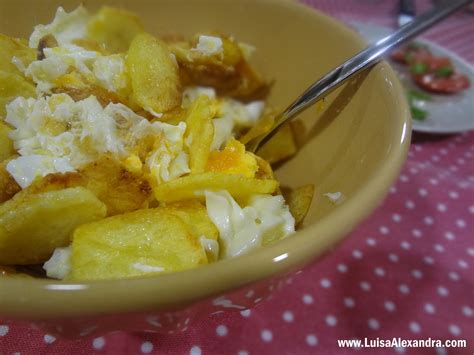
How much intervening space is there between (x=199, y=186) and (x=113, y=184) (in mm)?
106

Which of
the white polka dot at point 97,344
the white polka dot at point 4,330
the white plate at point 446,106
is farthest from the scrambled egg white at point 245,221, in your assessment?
the white plate at point 446,106

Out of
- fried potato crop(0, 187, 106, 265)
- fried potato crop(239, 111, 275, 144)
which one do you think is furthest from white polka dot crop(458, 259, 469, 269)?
fried potato crop(0, 187, 106, 265)

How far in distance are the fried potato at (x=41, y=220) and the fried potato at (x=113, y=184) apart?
0.04 m

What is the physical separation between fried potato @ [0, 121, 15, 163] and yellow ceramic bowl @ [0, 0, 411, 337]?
10.3 inches

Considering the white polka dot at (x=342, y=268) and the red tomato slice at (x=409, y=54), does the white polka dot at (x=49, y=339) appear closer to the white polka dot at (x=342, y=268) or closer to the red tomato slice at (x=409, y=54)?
the white polka dot at (x=342, y=268)

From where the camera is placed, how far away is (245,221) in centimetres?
59

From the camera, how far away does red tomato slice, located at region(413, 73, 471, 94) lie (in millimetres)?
1340

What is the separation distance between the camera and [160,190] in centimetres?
57

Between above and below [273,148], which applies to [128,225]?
above

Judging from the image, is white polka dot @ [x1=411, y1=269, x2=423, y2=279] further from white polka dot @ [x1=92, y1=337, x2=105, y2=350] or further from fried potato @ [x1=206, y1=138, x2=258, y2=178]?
white polka dot @ [x1=92, y1=337, x2=105, y2=350]

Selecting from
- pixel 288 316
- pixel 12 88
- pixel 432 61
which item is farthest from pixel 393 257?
pixel 432 61

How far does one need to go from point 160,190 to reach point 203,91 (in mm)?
290

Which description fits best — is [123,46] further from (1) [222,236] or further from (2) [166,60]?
(1) [222,236]

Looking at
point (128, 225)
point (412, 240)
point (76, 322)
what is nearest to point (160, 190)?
point (128, 225)
